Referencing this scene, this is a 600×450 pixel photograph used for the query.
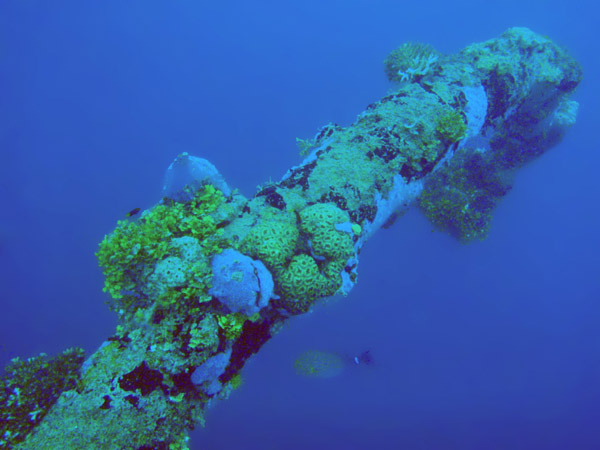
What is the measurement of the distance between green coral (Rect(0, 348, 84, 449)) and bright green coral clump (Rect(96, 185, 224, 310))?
38.4 inches

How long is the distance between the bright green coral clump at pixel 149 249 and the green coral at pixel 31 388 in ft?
3.20

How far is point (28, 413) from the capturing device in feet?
12.2

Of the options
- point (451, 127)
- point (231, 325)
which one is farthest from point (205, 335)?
point (451, 127)

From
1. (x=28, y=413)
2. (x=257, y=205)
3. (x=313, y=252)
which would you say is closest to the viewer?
(x=28, y=413)

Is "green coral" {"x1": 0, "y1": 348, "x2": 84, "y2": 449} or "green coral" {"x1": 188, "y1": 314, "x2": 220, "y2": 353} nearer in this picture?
"green coral" {"x1": 0, "y1": 348, "x2": 84, "y2": 449}

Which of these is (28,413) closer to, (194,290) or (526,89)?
(194,290)

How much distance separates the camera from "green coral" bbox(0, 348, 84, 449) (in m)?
3.60

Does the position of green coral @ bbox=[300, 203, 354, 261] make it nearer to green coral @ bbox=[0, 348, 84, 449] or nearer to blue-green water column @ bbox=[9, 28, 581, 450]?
blue-green water column @ bbox=[9, 28, 581, 450]

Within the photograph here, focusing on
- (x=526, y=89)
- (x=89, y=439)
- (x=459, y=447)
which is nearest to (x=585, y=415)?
(x=459, y=447)

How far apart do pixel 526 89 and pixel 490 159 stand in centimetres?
249

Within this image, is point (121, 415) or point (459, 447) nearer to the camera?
point (121, 415)

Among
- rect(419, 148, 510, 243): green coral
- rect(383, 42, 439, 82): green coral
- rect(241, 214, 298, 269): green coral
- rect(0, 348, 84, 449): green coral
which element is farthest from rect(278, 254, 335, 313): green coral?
A: rect(419, 148, 510, 243): green coral

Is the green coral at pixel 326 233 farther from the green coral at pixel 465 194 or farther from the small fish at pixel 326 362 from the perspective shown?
the small fish at pixel 326 362

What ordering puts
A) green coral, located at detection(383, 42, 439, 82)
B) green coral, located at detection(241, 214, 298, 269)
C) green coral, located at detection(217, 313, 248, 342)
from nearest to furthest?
green coral, located at detection(217, 313, 248, 342)
green coral, located at detection(241, 214, 298, 269)
green coral, located at detection(383, 42, 439, 82)
